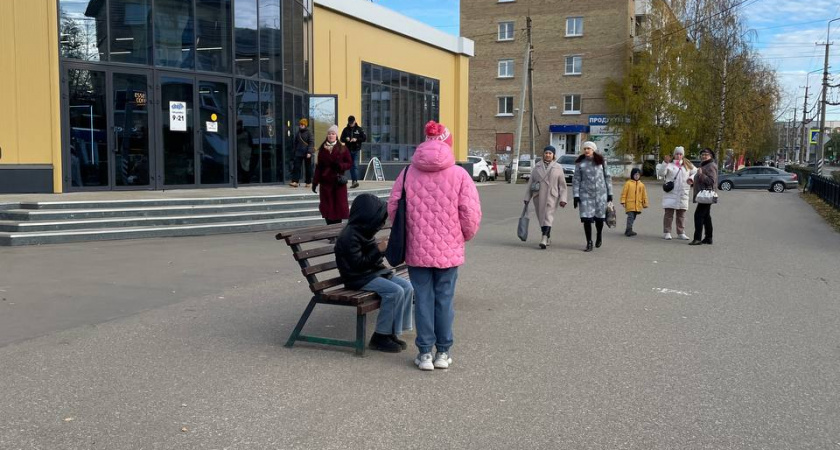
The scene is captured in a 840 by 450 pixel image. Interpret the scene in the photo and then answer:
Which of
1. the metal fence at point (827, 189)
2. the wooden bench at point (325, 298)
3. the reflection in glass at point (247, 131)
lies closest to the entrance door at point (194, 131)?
the reflection in glass at point (247, 131)

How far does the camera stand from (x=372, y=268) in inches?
239

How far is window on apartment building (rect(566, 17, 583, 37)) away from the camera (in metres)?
54.2

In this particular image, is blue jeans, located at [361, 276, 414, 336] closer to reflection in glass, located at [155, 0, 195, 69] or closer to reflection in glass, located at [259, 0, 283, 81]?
reflection in glass, located at [155, 0, 195, 69]

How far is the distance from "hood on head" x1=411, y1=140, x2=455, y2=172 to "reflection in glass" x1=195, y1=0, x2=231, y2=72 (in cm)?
1304

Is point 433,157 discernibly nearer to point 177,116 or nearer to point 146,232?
point 146,232

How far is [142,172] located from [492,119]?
43.0m

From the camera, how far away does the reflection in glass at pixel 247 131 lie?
18156 mm

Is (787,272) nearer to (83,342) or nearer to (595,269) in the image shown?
(595,269)

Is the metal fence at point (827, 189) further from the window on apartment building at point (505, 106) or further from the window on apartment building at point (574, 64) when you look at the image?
the window on apartment building at point (505, 106)

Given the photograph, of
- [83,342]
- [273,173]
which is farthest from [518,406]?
[273,173]

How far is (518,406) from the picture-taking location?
4773 millimetres

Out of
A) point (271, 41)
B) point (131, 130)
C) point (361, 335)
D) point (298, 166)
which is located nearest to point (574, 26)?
point (271, 41)

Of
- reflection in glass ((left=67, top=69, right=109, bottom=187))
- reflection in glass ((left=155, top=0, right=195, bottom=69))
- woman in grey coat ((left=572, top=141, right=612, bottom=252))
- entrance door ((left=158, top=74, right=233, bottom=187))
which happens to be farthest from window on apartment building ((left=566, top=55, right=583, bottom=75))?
woman in grey coat ((left=572, top=141, right=612, bottom=252))

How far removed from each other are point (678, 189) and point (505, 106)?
43.7m
